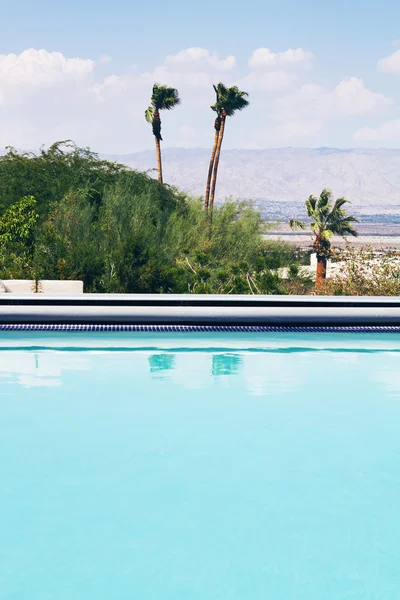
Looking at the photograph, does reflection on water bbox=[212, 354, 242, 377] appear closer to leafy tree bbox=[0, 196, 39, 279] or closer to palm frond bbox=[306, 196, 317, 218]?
leafy tree bbox=[0, 196, 39, 279]

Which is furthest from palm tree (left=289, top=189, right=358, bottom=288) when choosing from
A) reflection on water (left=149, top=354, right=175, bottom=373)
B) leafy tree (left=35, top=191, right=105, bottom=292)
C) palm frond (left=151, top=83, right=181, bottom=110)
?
reflection on water (left=149, top=354, right=175, bottom=373)

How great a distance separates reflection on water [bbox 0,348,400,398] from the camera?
7.16 meters

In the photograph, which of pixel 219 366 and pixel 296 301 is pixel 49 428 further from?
pixel 296 301

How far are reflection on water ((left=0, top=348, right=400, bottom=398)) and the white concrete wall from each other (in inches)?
93.0

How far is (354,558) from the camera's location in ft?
12.3

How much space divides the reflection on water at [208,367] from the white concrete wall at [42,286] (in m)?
2.36

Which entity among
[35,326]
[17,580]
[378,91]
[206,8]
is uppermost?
[378,91]

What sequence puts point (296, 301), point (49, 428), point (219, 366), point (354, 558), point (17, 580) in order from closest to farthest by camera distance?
point (17, 580)
point (354, 558)
point (49, 428)
point (219, 366)
point (296, 301)

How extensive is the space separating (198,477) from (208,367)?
3.06m

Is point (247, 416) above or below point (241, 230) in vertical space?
below

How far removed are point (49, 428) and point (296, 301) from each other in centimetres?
427

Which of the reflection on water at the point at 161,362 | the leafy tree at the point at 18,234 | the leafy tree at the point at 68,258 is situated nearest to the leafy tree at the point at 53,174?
the leafy tree at the point at 18,234

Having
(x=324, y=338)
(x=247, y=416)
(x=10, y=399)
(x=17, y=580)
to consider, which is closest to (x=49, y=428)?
(x=10, y=399)

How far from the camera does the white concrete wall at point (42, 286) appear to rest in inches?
418
